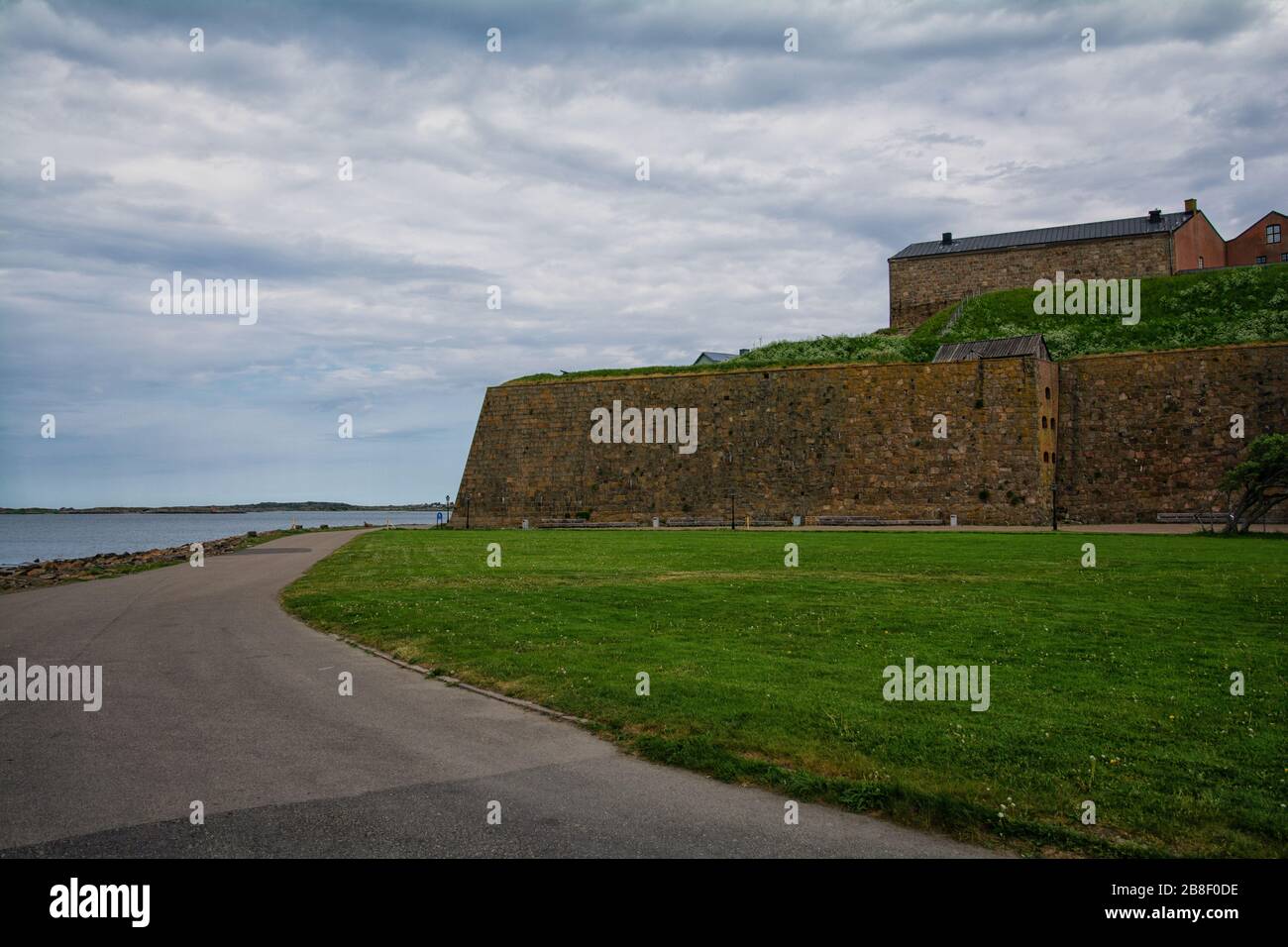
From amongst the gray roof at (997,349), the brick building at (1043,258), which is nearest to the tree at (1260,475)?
the gray roof at (997,349)

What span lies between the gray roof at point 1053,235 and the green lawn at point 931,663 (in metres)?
51.2

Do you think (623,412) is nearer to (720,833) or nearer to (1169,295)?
(1169,295)

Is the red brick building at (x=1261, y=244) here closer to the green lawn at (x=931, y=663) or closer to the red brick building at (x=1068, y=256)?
the red brick building at (x=1068, y=256)

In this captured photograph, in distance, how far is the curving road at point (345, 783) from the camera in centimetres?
658

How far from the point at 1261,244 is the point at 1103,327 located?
29136mm

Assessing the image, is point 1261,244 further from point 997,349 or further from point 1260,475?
point 1260,475

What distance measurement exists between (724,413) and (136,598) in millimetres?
41695

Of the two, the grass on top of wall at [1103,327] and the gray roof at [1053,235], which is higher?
the gray roof at [1053,235]

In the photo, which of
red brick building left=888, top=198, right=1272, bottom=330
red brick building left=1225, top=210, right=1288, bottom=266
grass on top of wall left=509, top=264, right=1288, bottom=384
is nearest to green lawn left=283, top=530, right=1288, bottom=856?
grass on top of wall left=509, top=264, right=1288, bottom=384

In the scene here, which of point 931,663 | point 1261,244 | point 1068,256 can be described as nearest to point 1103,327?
point 1068,256

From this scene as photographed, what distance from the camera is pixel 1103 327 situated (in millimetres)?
58531
